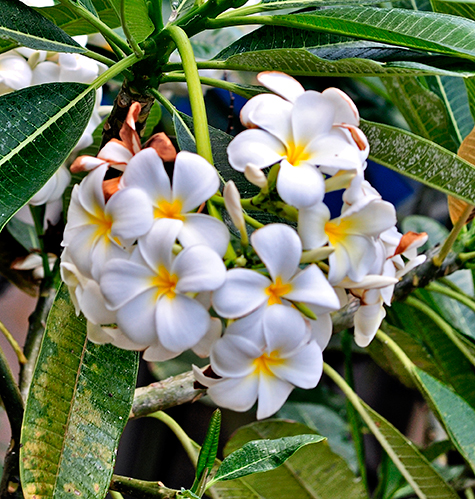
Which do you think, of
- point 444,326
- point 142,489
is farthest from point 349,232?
point 444,326

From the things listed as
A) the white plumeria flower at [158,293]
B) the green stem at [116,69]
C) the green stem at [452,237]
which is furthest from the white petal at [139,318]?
the green stem at [452,237]

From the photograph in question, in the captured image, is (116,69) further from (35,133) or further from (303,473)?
(303,473)

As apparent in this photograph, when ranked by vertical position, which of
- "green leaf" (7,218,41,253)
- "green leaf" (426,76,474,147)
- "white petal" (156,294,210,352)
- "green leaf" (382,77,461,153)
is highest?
"green leaf" (426,76,474,147)

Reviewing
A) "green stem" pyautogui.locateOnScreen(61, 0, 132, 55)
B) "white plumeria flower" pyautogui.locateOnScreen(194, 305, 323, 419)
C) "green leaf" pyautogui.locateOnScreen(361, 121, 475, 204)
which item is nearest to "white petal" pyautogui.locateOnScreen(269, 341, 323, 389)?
"white plumeria flower" pyautogui.locateOnScreen(194, 305, 323, 419)

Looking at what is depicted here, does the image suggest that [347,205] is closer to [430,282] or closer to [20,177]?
[20,177]

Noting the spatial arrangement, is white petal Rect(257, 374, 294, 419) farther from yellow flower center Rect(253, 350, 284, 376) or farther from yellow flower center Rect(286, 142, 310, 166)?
yellow flower center Rect(286, 142, 310, 166)

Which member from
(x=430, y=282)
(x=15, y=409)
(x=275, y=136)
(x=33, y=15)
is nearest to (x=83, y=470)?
(x=15, y=409)
